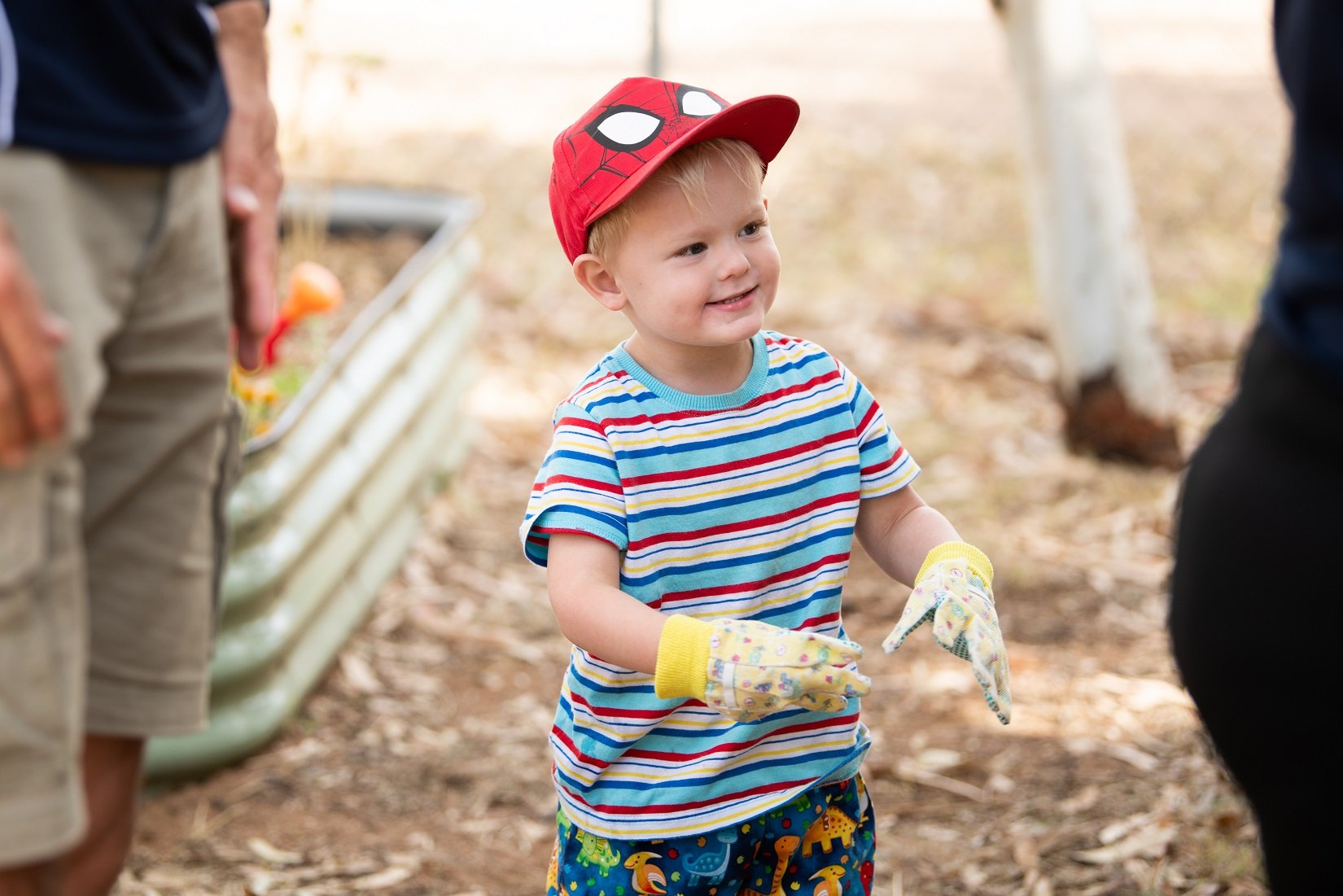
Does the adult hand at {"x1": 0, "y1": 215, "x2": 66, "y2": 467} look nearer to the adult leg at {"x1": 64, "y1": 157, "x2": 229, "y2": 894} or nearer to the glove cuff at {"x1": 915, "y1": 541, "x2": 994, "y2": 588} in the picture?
the adult leg at {"x1": 64, "y1": 157, "x2": 229, "y2": 894}

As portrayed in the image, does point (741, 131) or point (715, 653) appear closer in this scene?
point (715, 653)

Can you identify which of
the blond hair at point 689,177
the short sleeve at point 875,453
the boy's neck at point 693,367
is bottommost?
the short sleeve at point 875,453

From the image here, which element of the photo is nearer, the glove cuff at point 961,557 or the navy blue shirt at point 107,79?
the navy blue shirt at point 107,79

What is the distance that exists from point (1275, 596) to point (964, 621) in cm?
46

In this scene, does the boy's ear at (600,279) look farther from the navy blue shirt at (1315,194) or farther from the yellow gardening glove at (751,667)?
the navy blue shirt at (1315,194)

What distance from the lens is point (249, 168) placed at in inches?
72.0

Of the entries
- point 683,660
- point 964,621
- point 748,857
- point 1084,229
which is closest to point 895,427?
point 1084,229

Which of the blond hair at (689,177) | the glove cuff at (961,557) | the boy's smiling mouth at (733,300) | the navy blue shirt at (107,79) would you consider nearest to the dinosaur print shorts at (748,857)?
the glove cuff at (961,557)

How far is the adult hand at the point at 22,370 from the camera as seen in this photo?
1.30 meters

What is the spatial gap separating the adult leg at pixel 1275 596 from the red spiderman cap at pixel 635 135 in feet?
2.41

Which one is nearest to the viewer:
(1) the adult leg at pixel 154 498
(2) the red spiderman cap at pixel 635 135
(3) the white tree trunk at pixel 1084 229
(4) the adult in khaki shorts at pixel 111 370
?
(4) the adult in khaki shorts at pixel 111 370

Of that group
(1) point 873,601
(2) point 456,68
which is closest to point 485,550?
(1) point 873,601

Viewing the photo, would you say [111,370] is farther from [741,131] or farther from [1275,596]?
[1275,596]

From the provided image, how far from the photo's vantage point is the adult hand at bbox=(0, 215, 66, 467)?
1298 millimetres
